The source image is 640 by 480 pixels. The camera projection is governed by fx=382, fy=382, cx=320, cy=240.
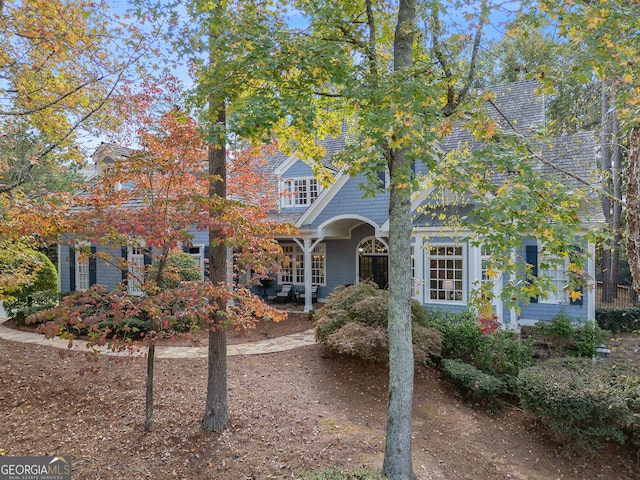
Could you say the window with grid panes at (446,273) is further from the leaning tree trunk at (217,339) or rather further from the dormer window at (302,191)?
the leaning tree trunk at (217,339)

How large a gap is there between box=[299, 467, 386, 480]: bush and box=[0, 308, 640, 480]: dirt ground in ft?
0.93

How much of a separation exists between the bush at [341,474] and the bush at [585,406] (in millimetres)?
3663

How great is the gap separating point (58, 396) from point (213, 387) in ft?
10.9

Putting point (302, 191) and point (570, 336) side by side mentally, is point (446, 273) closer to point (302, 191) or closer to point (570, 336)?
point (570, 336)

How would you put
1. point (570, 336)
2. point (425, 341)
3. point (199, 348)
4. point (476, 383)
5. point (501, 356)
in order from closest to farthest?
point (476, 383) < point (425, 341) < point (501, 356) < point (199, 348) < point (570, 336)

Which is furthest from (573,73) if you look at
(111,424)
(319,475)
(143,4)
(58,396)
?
(58,396)

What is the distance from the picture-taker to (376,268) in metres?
14.4

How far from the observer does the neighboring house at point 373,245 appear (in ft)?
33.9

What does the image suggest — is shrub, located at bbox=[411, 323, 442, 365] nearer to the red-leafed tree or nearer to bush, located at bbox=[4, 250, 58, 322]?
the red-leafed tree

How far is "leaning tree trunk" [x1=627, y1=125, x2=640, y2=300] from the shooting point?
15.0 feet

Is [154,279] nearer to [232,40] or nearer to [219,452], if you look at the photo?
[219,452]

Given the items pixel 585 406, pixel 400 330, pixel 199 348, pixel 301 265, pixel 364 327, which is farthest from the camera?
pixel 301 265

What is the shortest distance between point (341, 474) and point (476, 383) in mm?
4205

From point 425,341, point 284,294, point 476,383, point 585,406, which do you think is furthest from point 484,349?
point 284,294
